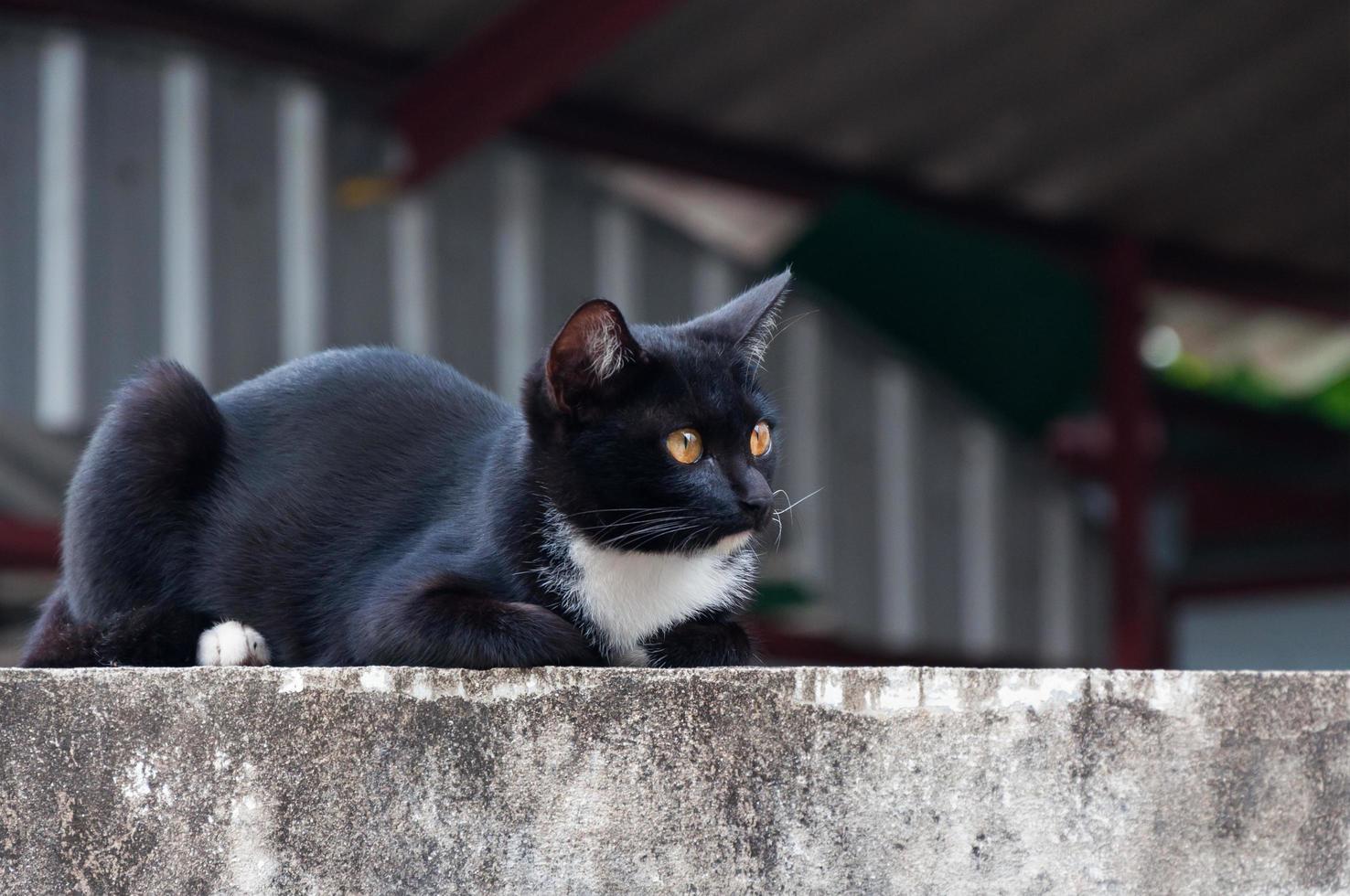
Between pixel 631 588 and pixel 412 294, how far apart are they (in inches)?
160

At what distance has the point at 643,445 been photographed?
220 cm

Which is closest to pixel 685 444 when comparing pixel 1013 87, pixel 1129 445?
pixel 1013 87

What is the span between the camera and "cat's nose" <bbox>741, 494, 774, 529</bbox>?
7.06 ft

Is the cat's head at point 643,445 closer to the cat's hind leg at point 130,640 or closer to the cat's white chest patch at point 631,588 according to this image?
the cat's white chest patch at point 631,588

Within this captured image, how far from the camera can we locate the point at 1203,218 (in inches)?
305

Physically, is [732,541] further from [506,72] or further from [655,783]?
[506,72]

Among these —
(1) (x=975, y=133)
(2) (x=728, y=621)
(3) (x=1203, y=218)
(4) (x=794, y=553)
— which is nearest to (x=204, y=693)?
(2) (x=728, y=621)

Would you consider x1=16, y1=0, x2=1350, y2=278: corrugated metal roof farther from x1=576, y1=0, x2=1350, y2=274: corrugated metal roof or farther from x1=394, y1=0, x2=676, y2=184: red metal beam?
x1=394, y1=0, x2=676, y2=184: red metal beam

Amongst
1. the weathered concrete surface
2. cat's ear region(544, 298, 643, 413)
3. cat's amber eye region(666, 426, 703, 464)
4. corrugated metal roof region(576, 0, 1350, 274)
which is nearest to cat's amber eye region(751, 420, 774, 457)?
cat's amber eye region(666, 426, 703, 464)

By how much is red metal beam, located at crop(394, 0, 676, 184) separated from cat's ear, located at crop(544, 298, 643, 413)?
3.18 metres

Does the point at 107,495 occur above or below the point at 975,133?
below

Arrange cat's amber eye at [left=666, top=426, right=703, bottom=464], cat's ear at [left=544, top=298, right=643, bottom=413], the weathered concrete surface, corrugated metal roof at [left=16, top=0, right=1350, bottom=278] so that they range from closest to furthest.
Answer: the weathered concrete surface → cat's ear at [left=544, top=298, right=643, bottom=413] → cat's amber eye at [left=666, top=426, right=703, bottom=464] → corrugated metal roof at [left=16, top=0, right=1350, bottom=278]

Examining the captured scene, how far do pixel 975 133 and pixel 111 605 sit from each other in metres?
5.33

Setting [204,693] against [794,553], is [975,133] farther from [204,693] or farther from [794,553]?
[204,693]
